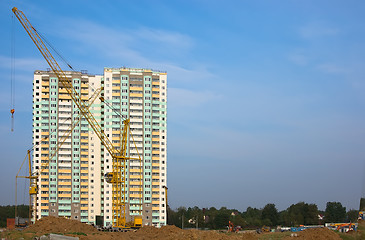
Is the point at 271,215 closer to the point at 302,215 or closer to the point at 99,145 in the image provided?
the point at 302,215

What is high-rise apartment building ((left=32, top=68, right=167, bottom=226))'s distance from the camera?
13762 centimetres

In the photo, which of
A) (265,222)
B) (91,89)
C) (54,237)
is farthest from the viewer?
(265,222)

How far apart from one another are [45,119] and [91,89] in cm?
1776

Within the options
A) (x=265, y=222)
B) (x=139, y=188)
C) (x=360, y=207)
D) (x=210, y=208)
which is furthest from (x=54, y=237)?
(x=210, y=208)

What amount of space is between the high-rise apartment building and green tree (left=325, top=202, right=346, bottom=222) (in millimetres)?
60432

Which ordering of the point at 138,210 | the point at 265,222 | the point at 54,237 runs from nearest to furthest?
the point at 54,237 < the point at 138,210 < the point at 265,222

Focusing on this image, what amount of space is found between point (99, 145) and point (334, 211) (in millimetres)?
85377

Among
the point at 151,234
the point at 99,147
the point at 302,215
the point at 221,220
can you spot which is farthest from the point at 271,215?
the point at 151,234

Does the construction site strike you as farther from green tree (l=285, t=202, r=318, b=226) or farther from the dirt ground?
the dirt ground

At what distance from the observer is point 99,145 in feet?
468

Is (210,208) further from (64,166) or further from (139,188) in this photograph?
(64,166)

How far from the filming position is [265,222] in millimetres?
163000

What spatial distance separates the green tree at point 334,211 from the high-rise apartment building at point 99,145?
2379 inches

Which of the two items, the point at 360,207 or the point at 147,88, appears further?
the point at 147,88
